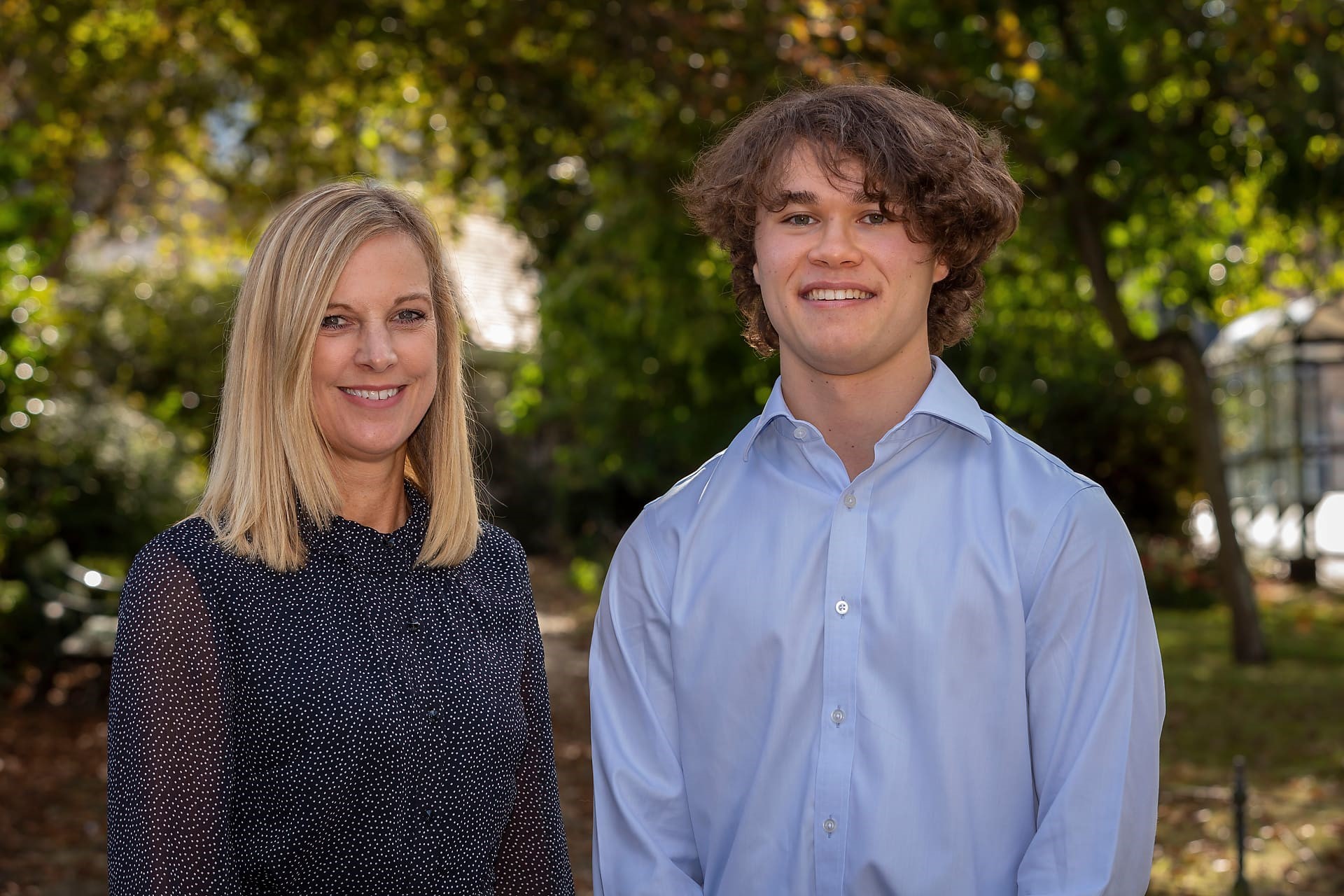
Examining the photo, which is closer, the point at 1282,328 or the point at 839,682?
the point at 839,682

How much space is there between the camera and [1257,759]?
1057 cm

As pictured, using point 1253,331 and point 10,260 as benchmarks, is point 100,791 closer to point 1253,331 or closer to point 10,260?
point 10,260

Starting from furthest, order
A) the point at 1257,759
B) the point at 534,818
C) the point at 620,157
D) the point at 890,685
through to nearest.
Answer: the point at 620,157 → the point at 1257,759 → the point at 534,818 → the point at 890,685

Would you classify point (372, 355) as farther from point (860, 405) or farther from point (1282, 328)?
point (1282, 328)

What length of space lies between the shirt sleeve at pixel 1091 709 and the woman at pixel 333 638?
1.05 meters

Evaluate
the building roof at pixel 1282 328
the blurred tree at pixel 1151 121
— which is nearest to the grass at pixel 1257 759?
the blurred tree at pixel 1151 121

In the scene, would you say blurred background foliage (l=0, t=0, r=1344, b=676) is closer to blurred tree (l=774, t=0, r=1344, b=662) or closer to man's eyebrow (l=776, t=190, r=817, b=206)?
blurred tree (l=774, t=0, r=1344, b=662)

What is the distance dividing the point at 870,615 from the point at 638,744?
0.49 meters

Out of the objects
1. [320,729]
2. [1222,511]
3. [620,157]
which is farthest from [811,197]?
[1222,511]

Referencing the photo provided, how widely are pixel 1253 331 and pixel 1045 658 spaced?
72.4 ft

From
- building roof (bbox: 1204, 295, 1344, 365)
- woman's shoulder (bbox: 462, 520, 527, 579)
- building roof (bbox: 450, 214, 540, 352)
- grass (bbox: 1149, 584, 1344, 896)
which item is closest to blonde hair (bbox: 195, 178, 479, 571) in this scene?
woman's shoulder (bbox: 462, 520, 527, 579)

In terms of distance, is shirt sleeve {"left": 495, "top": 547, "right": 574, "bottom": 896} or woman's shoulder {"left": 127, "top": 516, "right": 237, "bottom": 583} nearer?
woman's shoulder {"left": 127, "top": 516, "right": 237, "bottom": 583}

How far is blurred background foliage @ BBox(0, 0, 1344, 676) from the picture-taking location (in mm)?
9484

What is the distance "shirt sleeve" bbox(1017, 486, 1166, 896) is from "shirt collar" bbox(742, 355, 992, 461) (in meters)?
0.25
